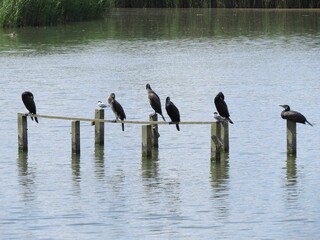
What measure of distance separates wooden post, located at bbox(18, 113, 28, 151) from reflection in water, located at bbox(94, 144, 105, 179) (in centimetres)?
98

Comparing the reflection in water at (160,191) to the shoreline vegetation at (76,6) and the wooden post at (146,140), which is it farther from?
the shoreline vegetation at (76,6)

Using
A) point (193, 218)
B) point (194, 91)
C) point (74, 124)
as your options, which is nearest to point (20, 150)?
point (74, 124)

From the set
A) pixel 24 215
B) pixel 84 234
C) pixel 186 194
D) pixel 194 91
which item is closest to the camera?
pixel 84 234

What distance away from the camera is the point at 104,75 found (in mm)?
28172

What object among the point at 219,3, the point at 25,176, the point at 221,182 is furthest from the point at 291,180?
the point at 219,3

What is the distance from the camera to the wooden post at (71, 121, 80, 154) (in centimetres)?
1714

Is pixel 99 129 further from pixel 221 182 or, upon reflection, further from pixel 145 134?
pixel 221 182

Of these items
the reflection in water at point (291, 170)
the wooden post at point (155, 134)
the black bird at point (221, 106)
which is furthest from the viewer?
the wooden post at point (155, 134)

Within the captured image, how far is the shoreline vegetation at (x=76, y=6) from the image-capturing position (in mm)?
38250

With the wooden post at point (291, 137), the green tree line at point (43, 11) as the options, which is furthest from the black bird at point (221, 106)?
the green tree line at point (43, 11)

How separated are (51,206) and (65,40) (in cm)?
2225

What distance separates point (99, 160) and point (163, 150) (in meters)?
1.09

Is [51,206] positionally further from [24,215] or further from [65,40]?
[65,40]

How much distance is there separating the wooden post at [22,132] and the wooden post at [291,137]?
3.54 metres
